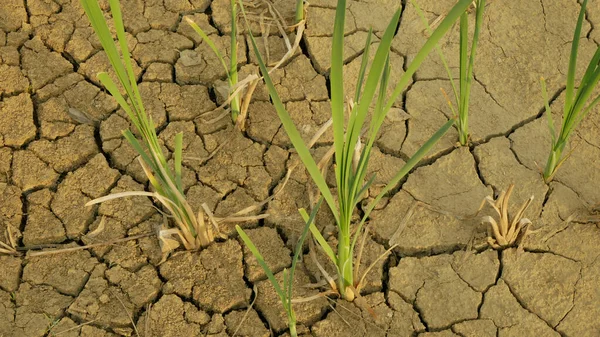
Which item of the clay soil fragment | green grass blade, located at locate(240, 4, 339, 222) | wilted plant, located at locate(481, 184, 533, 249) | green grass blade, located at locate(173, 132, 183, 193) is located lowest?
the clay soil fragment

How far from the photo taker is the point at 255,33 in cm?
304

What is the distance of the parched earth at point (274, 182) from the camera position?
2.30 meters

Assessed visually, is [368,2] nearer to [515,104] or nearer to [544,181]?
[515,104]

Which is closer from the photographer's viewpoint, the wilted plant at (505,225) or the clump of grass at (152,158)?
the clump of grass at (152,158)

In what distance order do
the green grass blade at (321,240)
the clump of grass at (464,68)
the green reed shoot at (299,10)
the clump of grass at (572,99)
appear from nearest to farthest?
the green grass blade at (321,240)
the clump of grass at (572,99)
the clump of grass at (464,68)
the green reed shoot at (299,10)

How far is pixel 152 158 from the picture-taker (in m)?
2.23

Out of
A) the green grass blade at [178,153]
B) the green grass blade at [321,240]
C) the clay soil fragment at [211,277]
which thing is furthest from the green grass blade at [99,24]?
the clay soil fragment at [211,277]

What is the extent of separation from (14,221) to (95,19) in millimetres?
1047

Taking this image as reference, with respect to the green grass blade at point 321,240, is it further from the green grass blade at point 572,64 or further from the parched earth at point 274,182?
the green grass blade at point 572,64

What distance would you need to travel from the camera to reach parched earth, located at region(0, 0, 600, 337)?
2303mm

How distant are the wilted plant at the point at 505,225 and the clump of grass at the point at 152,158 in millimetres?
951

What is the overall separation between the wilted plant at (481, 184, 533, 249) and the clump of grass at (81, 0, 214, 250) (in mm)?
951

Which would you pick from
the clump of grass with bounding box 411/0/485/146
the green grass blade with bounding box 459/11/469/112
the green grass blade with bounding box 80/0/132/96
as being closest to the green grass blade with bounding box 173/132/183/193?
the green grass blade with bounding box 80/0/132/96

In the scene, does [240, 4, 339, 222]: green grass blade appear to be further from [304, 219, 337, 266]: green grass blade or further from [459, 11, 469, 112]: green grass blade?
[459, 11, 469, 112]: green grass blade
